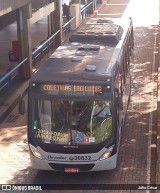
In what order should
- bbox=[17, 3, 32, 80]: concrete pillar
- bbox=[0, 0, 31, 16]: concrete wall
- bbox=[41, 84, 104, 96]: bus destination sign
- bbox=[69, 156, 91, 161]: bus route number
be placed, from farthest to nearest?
bbox=[17, 3, 32, 80]: concrete pillar
bbox=[0, 0, 31, 16]: concrete wall
bbox=[69, 156, 91, 161]: bus route number
bbox=[41, 84, 104, 96]: bus destination sign

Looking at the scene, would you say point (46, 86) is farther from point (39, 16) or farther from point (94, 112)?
point (39, 16)

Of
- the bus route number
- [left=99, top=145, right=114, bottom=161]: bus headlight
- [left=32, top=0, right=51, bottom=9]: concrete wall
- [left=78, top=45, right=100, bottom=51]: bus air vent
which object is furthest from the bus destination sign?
[left=32, top=0, right=51, bottom=9]: concrete wall

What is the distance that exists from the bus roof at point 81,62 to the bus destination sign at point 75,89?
0.43 feet

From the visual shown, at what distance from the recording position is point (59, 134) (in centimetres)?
1004

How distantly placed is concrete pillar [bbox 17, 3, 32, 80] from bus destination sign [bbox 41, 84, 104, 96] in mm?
8811

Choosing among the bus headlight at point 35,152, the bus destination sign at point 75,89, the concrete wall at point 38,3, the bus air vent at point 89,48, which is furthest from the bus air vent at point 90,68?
the concrete wall at point 38,3

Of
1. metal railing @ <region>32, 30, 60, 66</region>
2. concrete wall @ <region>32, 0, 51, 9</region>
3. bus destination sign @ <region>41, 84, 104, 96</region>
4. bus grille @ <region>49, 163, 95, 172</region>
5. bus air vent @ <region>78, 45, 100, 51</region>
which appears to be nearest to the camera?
bus destination sign @ <region>41, 84, 104, 96</region>

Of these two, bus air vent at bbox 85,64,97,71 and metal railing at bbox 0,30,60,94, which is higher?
bus air vent at bbox 85,64,97,71

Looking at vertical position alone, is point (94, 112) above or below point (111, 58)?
below

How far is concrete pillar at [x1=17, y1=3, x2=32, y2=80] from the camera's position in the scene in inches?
719

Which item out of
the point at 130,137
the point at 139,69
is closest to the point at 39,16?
the point at 139,69

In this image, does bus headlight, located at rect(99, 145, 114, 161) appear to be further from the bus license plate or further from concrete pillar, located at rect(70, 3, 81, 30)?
concrete pillar, located at rect(70, 3, 81, 30)

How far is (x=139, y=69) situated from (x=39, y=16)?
517 centimetres

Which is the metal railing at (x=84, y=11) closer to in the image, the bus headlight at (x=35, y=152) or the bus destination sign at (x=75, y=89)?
the bus destination sign at (x=75, y=89)
